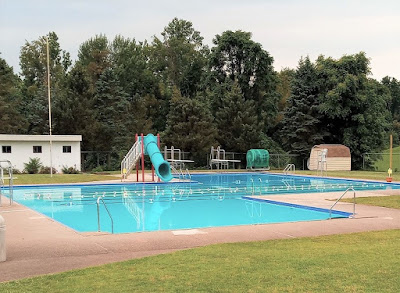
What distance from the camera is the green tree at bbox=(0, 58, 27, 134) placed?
1666 inches

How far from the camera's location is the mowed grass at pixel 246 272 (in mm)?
5781

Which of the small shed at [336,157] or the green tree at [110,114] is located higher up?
the green tree at [110,114]

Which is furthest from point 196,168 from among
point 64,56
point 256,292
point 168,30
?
point 256,292

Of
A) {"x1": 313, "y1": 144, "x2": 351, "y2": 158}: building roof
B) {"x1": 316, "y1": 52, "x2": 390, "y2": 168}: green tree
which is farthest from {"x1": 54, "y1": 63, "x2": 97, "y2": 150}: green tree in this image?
{"x1": 316, "y1": 52, "x2": 390, "y2": 168}: green tree

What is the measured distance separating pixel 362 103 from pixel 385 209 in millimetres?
30438

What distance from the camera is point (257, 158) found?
4028 cm

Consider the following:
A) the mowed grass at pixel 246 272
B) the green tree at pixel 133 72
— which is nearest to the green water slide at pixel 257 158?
the green tree at pixel 133 72

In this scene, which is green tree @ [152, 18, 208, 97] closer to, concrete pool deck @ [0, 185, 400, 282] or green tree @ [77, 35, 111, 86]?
green tree @ [77, 35, 111, 86]

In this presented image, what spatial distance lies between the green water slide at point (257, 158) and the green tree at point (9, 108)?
70.7 ft

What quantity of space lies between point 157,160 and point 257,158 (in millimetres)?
14847

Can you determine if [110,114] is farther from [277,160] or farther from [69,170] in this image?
[277,160]

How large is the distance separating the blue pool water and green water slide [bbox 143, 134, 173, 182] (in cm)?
107

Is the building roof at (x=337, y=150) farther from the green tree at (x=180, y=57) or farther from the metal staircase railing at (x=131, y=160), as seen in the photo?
the green tree at (x=180, y=57)

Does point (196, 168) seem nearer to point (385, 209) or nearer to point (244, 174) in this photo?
point (244, 174)
